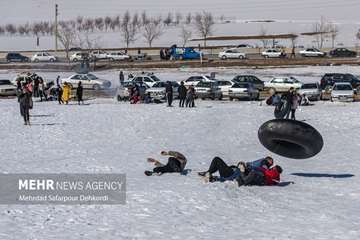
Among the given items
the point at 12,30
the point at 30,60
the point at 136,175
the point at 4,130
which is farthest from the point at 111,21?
the point at 136,175

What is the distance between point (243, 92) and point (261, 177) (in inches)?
1022

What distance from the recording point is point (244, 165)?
1648cm

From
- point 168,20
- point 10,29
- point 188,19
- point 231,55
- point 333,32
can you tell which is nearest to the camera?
point 231,55

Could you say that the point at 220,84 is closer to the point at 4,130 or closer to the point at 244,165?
the point at 4,130

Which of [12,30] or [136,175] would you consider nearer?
[136,175]

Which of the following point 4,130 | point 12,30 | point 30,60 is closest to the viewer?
point 4,130

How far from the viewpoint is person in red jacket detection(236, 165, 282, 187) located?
643 inches

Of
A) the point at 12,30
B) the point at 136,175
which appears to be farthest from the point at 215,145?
the point at 12,30

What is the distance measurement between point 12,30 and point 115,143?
146 metres

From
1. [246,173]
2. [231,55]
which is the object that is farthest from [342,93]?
[231,55]

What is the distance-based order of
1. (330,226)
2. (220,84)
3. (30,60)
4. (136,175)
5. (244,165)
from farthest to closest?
(30,60)
(220,84)
(136,175)
(244,165)
(330,226)

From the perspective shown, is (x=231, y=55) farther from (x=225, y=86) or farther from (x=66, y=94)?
(x=66, y=94)

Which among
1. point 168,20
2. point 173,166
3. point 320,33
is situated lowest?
point 173,166

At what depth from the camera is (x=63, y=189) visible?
1565cm
